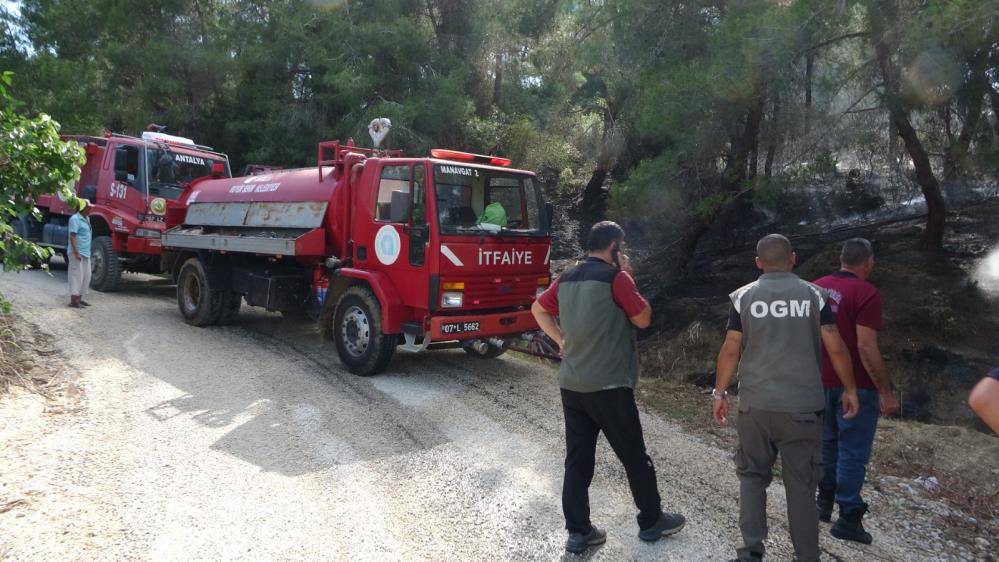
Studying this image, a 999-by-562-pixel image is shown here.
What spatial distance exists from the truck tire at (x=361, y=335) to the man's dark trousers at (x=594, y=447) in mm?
3769

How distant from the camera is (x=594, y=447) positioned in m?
3.73

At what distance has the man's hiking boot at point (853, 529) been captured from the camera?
3.96 meters

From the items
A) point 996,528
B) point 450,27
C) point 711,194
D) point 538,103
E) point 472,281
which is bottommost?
point 996,528

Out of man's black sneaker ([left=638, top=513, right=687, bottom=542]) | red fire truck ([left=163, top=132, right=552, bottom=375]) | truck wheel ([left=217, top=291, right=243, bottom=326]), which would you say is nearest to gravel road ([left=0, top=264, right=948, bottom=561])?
man's black sneaker ([left=638, top=513, right=687, bottom=542])

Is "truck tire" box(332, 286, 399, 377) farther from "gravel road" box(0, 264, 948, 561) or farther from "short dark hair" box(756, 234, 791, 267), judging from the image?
"short dark hair" box(756, 234, 791, 267)

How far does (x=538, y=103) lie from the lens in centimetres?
1655

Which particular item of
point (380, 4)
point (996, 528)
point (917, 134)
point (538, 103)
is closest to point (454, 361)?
point (996, 528)

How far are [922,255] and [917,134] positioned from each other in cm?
251

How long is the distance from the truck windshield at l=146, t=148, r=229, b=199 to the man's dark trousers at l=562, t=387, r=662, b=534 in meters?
11.0

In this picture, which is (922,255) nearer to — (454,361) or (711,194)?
(711,194)

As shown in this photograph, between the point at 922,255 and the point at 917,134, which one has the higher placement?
the point at 917,134

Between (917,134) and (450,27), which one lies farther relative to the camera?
(450,27)

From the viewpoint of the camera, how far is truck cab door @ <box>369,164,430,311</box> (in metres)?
6.88

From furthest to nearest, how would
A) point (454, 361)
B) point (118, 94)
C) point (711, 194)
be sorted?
point (118, 94) → point (711, 194) → point (454, 361)
